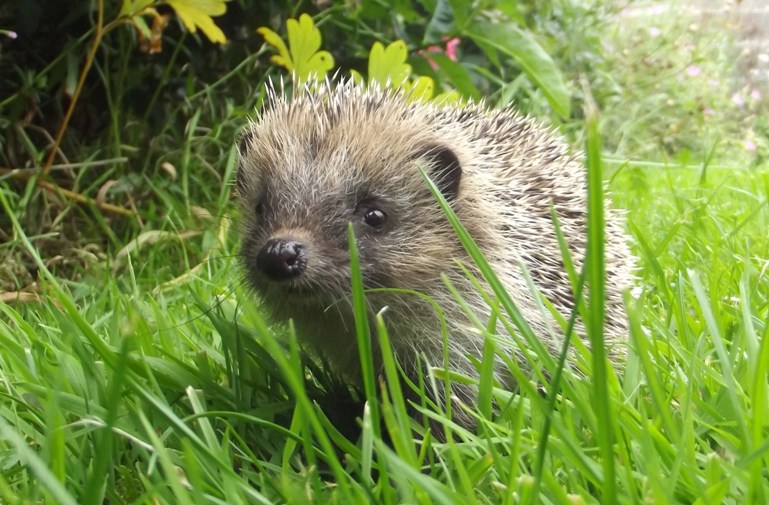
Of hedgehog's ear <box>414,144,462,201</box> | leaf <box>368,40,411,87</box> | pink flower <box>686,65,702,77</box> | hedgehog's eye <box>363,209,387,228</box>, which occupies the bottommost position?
hedgehog's eye <box>363,209,387,228</box>

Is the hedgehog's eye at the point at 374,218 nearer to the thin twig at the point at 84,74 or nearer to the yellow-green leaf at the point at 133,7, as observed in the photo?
the yellow-green leaf at the point at 133,7

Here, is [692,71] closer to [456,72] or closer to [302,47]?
[456,72]

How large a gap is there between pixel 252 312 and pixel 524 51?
2.60 m

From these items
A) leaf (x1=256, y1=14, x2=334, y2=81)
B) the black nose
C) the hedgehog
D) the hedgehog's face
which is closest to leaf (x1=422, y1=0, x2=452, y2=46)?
leaf (x1=256, y1=14, x2=334, y2=81)

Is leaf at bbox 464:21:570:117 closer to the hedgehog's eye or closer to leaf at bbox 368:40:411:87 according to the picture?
leaf at bbox 368:40:411:87

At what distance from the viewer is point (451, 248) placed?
1909mm

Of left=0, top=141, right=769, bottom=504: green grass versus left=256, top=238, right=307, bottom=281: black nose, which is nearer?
left=0, top=141, right=769, bottom=504: green grass

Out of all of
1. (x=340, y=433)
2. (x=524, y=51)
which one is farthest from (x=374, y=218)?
(x=524, y=51)

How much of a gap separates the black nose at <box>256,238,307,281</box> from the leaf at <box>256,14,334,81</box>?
1014 millimetres

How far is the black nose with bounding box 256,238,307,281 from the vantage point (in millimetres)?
1701

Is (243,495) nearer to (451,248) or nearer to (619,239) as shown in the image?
(451,248)

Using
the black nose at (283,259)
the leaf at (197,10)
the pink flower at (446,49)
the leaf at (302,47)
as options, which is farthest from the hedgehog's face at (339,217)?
the pink flower at (446,49)

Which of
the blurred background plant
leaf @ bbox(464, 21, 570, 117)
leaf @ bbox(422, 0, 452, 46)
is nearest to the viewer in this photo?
the blurred background plant

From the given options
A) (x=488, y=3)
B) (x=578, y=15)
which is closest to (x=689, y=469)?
(x=488, y=3)
